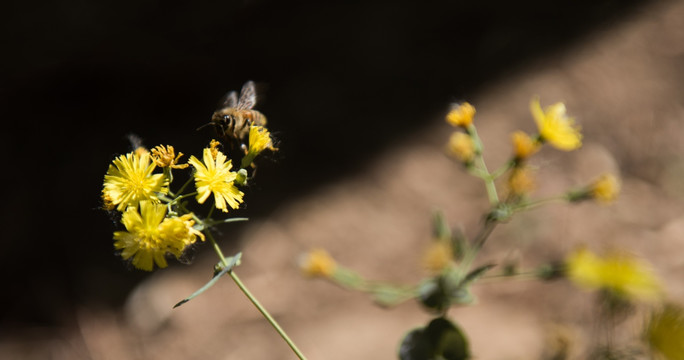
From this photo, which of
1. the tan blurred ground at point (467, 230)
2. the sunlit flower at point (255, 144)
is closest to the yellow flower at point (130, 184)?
the sunlit flower at point (255, 144)

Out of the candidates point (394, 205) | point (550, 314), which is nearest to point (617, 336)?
point (550, 314)

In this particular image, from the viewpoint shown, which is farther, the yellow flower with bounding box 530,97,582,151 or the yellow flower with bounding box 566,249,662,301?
the yellow flower with bounding box 566,249,662,301

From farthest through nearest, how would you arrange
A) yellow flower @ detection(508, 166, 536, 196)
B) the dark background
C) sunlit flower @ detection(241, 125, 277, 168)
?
the dark background < yellow flower @ detection(508, 166, 536, 196) < sunlit flower @ detection(241, 125, 277, 168)

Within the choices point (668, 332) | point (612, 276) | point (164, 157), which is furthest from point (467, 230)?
point (164, 157)

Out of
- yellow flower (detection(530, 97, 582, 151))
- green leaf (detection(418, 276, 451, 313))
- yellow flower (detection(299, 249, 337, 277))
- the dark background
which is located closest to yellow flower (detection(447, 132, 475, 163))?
yellow flower (detection(530, 97, 582, 151))

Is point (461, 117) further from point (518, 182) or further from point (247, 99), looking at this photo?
point (247, 99)

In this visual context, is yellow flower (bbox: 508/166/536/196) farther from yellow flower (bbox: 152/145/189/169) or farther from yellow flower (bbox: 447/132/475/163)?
yellow flower (bbox: 152/145/189/169)

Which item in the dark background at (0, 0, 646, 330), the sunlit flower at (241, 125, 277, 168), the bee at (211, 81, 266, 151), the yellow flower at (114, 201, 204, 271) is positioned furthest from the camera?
the dark background at (0, 0, 646, 330)
